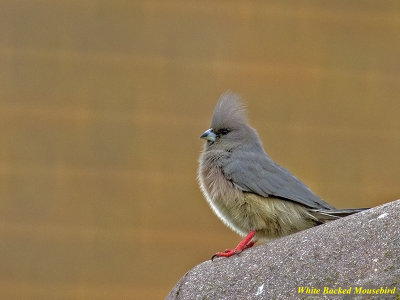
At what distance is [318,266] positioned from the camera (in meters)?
5.36

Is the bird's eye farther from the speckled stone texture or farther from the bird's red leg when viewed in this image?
the speckled stone texture

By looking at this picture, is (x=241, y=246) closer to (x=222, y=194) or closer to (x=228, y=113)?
(x=222, y=194)

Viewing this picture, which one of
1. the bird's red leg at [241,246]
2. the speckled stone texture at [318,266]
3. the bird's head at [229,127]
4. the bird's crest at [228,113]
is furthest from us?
the bird's crest at [228,113]

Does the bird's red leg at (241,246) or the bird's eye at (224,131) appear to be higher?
the bird's eye at (224,131)

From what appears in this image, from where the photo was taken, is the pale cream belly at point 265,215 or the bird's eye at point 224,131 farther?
the bird's eye at point 224,131

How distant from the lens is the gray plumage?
272 inches

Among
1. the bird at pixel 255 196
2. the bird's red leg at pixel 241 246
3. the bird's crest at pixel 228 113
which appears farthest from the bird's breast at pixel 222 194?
the bird's crest at pixel 228 113

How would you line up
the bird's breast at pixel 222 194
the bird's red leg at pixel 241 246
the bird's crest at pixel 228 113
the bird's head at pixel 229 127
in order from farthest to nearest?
the bird's crest at pixel 228 113, the bird's head at pixel 229 127, the bird's breast at pixel 222 194, the bird's red leg at pixel 241 246

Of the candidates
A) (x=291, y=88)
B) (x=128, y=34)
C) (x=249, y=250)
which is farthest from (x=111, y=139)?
(x=249, y=250)

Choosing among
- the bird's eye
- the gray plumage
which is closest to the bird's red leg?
the gray plumage

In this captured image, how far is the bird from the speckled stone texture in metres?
0.59

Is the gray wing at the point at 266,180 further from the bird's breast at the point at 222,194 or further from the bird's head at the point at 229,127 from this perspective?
the bird's head at the point at 229,127

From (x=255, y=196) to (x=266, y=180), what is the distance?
5.6 inches

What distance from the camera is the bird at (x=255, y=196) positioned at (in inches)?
272
